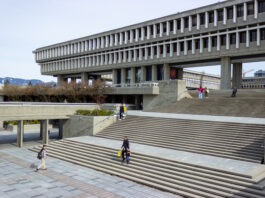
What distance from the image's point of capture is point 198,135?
18906mm

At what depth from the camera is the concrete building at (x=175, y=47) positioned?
39094 millimetres

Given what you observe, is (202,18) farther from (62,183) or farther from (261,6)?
(62,183)

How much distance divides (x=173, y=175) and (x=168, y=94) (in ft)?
67.7

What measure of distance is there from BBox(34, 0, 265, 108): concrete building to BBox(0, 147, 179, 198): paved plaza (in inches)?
791

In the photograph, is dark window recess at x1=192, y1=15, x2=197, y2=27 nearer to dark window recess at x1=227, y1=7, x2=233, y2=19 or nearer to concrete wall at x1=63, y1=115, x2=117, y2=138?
dark window recess at x1=227, y1=7, x2=233, y2=19

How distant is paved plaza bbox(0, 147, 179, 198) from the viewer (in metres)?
11.5

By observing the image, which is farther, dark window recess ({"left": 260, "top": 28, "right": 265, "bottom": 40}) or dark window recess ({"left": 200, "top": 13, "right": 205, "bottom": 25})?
dark window recess ({"left": 200, "top": 13, "right": 205, "bottom": 25})

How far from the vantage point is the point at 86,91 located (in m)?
42.1

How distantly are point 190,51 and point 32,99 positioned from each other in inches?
1412

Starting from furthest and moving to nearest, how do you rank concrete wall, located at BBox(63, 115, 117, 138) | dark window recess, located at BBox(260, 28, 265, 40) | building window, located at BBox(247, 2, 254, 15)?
building window, located at BBox(247, 2, 254, 15)
dark window recess, located at BBox(260, 28, 265, 40)
concrete wall, located at BBox(63, 115, 117, 138)

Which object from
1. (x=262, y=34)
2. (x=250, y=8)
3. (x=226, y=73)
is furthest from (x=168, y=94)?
(x=250, y=8)

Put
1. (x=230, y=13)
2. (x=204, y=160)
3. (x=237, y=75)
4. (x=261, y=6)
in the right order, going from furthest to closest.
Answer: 1. (x=237, y=75)
2. (x=230, y=13)
3. (x=261, y=6)
4. (x=204, y=160)

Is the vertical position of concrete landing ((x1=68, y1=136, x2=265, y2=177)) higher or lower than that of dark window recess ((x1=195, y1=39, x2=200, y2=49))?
lower

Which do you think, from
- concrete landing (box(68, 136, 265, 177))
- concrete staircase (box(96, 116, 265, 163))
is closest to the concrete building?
concrete staircase (box(96, 116, 265, 163))
